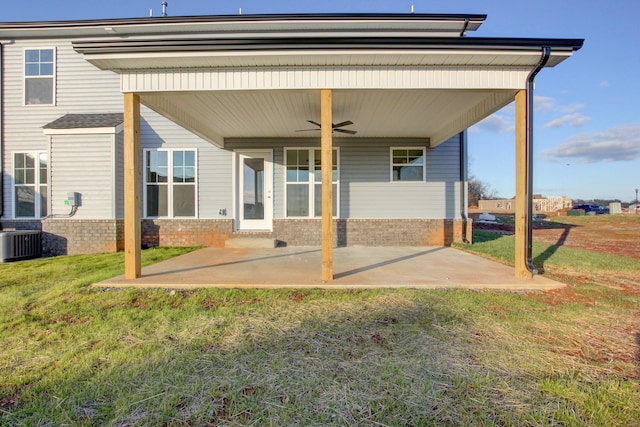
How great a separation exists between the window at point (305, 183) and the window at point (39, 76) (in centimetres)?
666

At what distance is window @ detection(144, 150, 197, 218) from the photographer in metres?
8.65

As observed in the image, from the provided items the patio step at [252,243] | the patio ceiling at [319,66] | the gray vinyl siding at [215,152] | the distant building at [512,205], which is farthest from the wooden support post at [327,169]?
the distant building at [512,205]

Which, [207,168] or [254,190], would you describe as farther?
[254,190]

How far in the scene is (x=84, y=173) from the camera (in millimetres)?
7961

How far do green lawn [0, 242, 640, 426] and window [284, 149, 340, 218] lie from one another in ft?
A: 15.5

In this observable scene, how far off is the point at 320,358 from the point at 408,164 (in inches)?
286

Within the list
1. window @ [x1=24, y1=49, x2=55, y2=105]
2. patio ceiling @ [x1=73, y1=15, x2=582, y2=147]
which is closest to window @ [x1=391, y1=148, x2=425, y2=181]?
patio ceiling @ [x1=73, y1=15, x2=582, y2=147]

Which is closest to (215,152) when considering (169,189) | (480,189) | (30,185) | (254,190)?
(254,190)

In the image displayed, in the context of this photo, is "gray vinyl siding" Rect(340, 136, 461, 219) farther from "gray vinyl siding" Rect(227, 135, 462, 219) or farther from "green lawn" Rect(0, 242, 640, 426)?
"green lawn" Rect(0, 242, 640, 426)

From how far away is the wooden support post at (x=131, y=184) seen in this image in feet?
15.2

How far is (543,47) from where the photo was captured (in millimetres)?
4211

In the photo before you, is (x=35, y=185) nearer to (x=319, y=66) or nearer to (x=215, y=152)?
(x=215, y=152)

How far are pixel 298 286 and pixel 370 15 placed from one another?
7.68 metres

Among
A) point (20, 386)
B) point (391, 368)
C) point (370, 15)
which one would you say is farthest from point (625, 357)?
point (370, 15)
